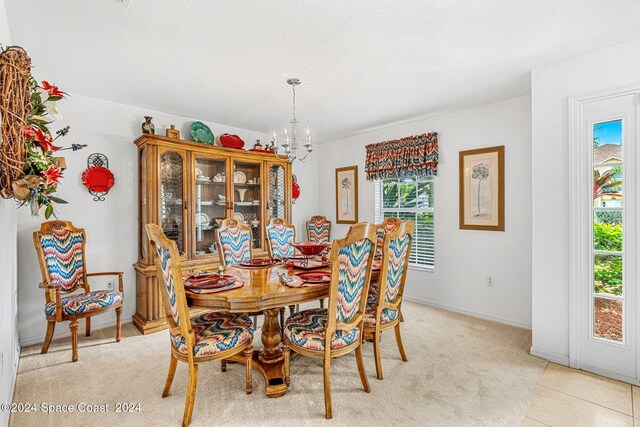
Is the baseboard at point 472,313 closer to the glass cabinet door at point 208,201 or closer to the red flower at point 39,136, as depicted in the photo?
the glass cabinet door at point 208,201

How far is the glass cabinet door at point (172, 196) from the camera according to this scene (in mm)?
3457

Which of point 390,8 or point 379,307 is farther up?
point 390,8

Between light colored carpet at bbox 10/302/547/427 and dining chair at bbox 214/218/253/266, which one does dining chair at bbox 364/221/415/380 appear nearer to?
light colored carpet at bbox 10/302/547/427

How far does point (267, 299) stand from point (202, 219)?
7.77 ft

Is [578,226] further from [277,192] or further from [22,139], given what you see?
[22,139]

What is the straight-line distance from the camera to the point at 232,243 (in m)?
3.21

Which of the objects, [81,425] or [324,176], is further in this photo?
[324,176]

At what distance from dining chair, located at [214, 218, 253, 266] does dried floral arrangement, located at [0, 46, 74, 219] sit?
5.45 ft

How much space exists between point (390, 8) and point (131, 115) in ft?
10.1

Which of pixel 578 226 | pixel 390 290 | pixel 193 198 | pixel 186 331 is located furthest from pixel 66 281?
pixel 578 226

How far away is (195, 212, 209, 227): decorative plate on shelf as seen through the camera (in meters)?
3.79

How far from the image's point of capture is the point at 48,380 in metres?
2.32

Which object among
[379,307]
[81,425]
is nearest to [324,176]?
[379,307]

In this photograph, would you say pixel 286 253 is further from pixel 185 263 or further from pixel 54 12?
pixel 54 12
